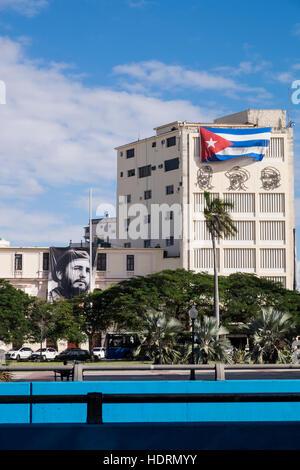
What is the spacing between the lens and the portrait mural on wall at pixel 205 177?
96500 millimetres

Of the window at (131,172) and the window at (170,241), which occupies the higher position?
the window at (131,172)

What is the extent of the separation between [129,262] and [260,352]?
171ft

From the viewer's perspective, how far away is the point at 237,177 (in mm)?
97125

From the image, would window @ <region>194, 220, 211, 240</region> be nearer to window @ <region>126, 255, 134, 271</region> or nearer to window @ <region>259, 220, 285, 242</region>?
window @ <region>259, 220, 285, 242</region>

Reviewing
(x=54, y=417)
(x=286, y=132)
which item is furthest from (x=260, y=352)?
(x=286, y=132)

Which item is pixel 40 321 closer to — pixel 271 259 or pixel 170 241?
pixel 170 241

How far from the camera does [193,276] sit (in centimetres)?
7494

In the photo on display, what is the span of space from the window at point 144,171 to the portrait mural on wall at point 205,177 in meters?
10.7

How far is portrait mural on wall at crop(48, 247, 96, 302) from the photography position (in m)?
87.6

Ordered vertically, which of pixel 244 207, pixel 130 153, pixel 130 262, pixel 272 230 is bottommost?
pixel 130 262

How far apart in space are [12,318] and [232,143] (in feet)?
146

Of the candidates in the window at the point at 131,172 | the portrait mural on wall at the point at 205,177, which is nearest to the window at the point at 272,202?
the portrait mural on wall at the point at 205,177

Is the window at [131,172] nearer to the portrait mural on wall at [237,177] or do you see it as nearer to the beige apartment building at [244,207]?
the beige apartment building at [244,207]

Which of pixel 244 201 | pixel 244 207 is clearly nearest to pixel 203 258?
pixel 244 207
